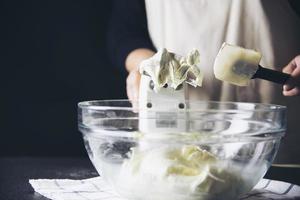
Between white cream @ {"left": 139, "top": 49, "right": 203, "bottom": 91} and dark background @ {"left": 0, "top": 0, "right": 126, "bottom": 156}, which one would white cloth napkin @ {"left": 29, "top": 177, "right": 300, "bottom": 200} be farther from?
dark background @ {"left": 0, "top": 0, "right": 126, "bottom": 156}

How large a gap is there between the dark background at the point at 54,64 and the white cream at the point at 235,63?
1.49 ft

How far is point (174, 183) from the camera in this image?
2.03ft

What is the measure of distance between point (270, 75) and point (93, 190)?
0.99 feet

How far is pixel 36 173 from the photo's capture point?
0.88 m

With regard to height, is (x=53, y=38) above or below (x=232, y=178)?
above

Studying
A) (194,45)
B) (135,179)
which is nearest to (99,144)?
(135,179)

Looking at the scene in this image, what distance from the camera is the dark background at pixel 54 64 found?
1.18 metres

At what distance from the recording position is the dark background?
118 cm

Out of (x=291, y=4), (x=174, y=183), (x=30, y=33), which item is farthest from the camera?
(x=30, y=33)

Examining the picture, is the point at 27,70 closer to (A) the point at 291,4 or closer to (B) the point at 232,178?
(A) the point at 291,4

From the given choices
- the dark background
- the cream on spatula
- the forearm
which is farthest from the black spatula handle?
the dark background

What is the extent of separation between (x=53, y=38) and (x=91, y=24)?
0.09m

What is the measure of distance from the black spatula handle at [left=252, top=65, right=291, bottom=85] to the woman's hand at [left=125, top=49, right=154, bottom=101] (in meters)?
0.27

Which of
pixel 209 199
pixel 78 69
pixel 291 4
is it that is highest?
pixel 291 4
